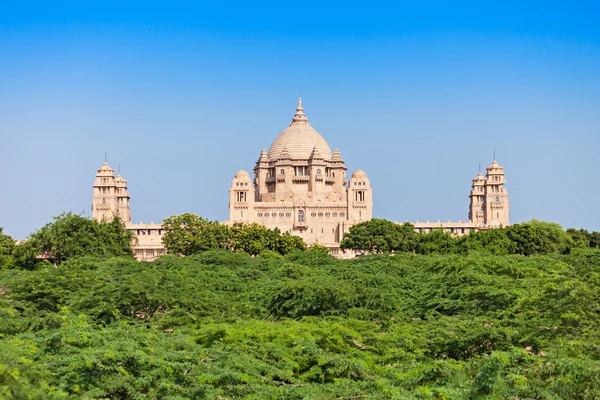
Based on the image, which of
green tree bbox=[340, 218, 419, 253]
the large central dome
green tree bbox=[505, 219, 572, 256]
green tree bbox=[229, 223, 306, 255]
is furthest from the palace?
green tree bbox=[505, 219, 572, 256]

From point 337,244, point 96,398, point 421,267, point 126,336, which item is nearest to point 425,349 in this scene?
point 126,336

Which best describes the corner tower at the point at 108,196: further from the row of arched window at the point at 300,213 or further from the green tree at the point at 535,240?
the green tree at the point at 535,240

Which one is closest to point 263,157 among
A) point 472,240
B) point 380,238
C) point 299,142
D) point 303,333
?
point 299,142

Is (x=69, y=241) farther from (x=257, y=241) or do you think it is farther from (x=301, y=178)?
(x=301, y=178)

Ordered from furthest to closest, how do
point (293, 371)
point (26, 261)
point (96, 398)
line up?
point (26, 261), point (293, 371), point (96, 398)

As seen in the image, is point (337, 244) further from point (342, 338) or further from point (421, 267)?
point (342, 338)

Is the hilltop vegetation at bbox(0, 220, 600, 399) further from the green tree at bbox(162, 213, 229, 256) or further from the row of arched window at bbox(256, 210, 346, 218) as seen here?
the row of arched window at bbox(256, 210, 346, 218)

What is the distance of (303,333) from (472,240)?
51761mm

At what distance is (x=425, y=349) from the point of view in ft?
86.8

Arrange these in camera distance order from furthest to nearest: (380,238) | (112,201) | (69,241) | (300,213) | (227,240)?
1. (112,201)
2. (300,213)
3. (380,238)
4. (227,240)
5. (69,241)

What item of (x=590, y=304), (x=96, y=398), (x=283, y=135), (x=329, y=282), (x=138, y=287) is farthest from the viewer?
(x=283, y=135)

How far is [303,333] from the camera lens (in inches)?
1075

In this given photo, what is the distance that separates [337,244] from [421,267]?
48317 mm

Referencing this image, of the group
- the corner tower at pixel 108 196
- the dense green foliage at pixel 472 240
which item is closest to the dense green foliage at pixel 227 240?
the dense green foliage at pixel 472 240
